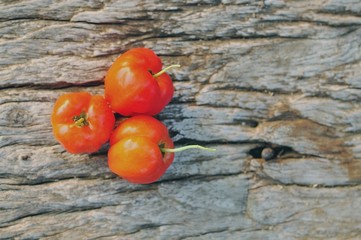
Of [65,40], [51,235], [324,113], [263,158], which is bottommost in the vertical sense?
[51,235]

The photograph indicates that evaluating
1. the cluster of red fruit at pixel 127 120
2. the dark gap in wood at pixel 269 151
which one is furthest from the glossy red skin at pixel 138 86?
the dark gap in wood at pixel 269 151

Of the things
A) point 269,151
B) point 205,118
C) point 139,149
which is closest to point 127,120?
point 139,149

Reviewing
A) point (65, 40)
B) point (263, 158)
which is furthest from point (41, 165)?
point (263, 158)

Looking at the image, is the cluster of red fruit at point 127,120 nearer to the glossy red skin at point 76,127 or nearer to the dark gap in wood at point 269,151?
the glossy red skin at point 76,127

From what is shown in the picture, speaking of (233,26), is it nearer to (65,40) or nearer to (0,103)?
(65,40)

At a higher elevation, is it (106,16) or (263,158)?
(106,16)

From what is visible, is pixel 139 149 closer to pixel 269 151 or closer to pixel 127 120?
pixel 127 120
